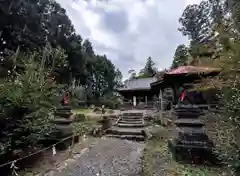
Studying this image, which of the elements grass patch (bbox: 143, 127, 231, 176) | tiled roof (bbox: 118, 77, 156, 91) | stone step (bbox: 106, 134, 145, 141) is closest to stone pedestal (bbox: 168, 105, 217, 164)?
grass patch (bbox: 143, 127, 231, 176)

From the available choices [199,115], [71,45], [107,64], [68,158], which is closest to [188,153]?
[199,115]

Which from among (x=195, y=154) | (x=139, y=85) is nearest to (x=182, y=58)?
(x=139, y=85)

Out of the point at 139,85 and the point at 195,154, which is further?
the point at 139,85

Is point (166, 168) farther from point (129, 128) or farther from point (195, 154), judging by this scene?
point (129, 128)

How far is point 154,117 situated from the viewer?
12.6 metres

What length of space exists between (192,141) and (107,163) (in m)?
2.27

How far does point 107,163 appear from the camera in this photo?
555 centimetres

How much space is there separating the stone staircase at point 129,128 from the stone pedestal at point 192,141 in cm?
364

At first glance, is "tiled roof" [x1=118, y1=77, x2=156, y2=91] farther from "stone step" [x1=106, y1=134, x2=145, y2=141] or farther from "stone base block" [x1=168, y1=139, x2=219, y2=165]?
"stone base block" [x1=168, y1=139, x2=219, y2=165]

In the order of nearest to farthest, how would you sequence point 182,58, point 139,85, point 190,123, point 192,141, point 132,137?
1. point 192,141
2. point 190,123
3. point 132,137
4. point 182,58
5. point 139,85

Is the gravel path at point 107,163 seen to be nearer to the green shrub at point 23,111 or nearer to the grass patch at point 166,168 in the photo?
the grass patch at point 166,168

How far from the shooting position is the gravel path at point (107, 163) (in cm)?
485

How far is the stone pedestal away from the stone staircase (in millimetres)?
3641

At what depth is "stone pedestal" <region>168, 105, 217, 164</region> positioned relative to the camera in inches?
208
